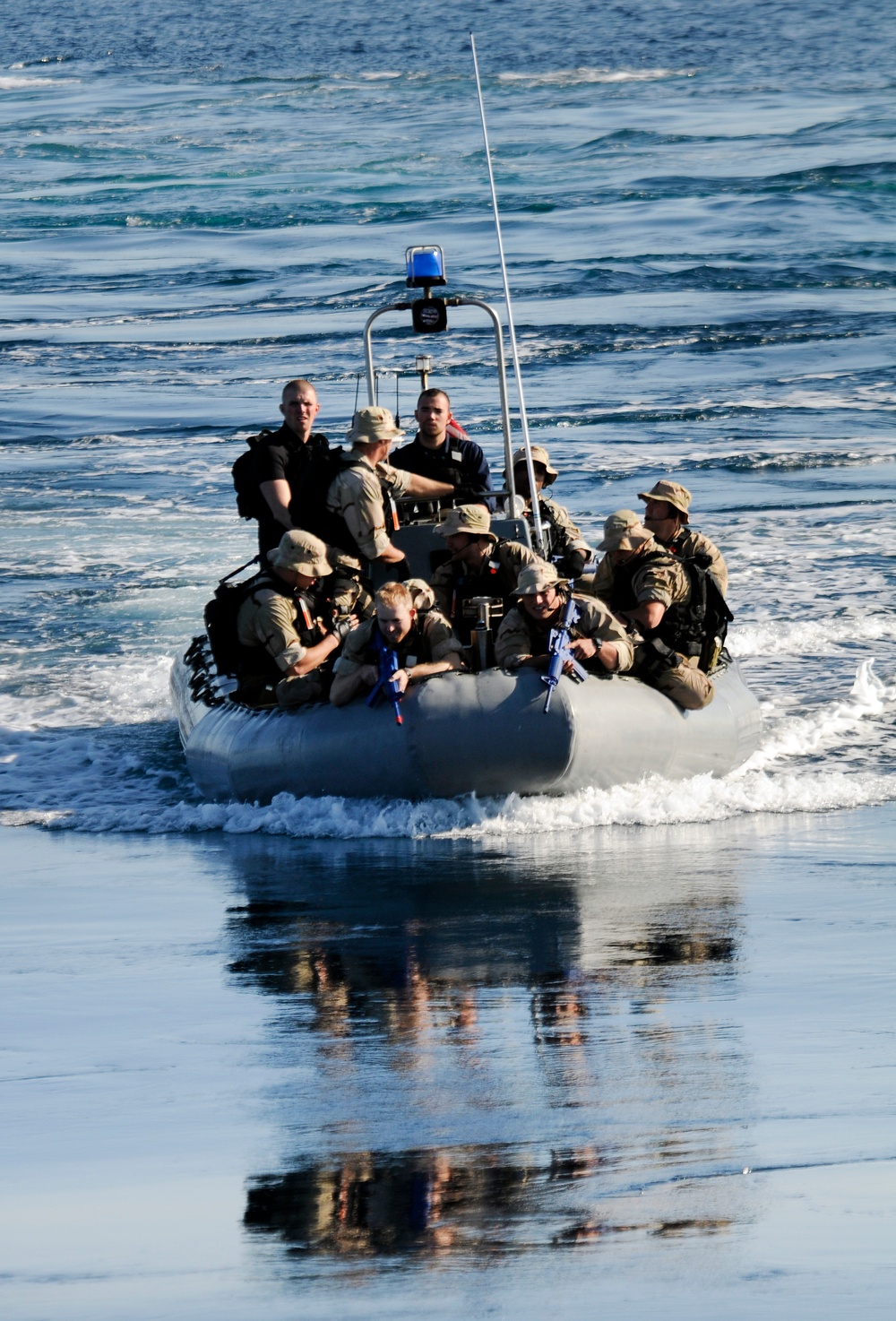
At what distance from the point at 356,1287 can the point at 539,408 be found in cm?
1701

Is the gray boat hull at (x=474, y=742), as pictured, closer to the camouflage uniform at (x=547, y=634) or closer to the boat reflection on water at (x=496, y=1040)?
the camouflage uniform at (x=547, y=634)

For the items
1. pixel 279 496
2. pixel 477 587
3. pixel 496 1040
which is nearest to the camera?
pixel 496 1040

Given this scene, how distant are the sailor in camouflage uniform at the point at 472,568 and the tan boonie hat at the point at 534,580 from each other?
0.17 meters

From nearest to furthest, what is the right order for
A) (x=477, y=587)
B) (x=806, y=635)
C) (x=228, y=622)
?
(x=477, y=587) < (x=228, y=622) < (x=806, y=635)

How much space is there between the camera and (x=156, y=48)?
169 feet

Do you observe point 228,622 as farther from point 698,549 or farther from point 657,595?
point 698,549

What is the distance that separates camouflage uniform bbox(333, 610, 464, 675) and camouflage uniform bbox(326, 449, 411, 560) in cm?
59

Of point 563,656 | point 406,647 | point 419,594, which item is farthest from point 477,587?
point 563,656

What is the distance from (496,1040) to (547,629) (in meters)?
2.88

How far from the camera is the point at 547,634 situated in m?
8.10

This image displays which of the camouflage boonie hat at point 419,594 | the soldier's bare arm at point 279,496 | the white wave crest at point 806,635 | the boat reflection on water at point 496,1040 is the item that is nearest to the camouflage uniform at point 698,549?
the camouflage boonie hat at point 419,594

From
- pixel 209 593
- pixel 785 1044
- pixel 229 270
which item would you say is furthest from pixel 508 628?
pixel 229 270

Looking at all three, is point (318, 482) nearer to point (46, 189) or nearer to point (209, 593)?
point (209, 593)

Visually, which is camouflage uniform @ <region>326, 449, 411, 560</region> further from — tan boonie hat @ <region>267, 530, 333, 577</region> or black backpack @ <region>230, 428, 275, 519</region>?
black backpack @ <region>230, 428, 275, 519</region>
